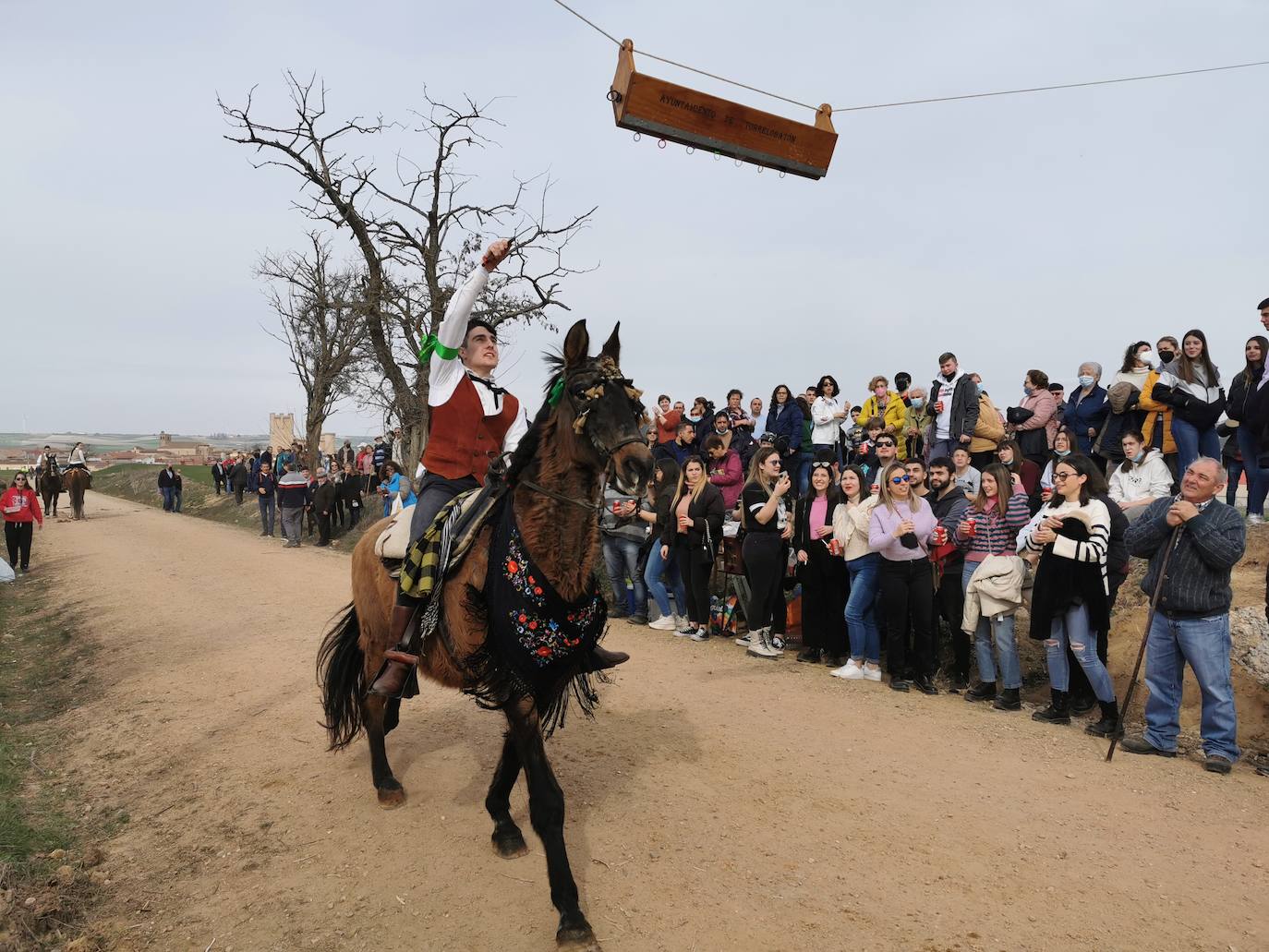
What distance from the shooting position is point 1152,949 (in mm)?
3500

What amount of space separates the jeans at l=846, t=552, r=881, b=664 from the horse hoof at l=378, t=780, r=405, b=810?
485 centimetres

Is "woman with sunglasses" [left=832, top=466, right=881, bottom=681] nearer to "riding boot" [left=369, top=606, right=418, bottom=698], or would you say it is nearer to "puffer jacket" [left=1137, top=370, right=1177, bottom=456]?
"puffer jacket" [left=1137, top=370, right=1177, bottom=456]

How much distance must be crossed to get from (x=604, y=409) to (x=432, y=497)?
1.81 m

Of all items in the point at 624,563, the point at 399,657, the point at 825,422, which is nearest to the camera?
the point at 399,657

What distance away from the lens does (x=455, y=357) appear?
437 cm

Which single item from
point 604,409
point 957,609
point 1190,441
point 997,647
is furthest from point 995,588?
point 604,409

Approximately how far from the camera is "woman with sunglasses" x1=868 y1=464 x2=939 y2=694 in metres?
7.54

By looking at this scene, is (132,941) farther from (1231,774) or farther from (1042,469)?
(1042,469)

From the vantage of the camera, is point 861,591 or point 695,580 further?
point 695,580

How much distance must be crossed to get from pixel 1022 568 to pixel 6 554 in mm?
20804

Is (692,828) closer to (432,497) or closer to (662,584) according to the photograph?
(432,497)

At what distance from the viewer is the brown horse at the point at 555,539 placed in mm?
3447

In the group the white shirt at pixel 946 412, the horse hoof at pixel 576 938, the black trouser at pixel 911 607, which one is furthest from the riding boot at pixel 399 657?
the white shirt at pixel 946 412

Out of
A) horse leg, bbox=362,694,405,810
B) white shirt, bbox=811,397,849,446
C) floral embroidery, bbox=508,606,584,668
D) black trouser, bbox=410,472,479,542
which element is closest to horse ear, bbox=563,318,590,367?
floral embroidery, bbox=508,606,584,668
